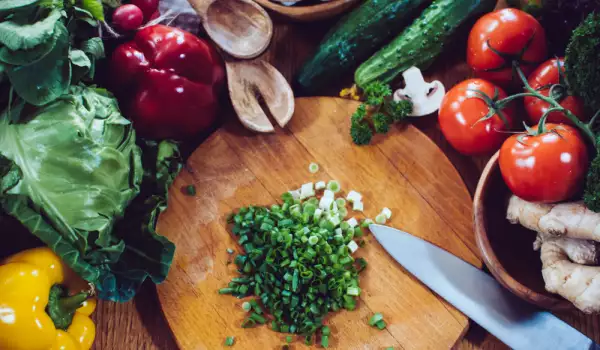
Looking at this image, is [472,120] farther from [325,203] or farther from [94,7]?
[94,7]

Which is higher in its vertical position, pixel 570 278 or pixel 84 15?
pixel 84 15

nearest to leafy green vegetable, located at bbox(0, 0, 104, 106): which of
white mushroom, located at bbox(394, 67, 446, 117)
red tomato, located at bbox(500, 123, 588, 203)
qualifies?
white mushroom, located at bbox(394, 67, 446, 117)

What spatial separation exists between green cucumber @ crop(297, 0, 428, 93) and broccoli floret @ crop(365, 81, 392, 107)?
12 centimetres

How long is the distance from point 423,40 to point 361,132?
1.03ft

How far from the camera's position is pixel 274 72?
1633 mm

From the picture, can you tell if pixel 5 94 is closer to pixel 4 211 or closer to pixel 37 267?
pixel 4 211

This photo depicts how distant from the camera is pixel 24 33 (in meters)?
1.21

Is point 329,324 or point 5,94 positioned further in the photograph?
point 329,324

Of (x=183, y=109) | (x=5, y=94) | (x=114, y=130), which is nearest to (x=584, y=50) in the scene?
(x=183, y=109)

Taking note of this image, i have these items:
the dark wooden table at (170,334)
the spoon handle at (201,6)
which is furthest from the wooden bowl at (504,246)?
the spoon handle at (201,6)

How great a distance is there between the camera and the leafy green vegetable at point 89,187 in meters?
1.30

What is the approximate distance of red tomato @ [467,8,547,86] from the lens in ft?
4.98

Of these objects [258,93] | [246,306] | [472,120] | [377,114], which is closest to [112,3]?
[258,93]

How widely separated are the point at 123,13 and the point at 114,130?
1.08 feet
